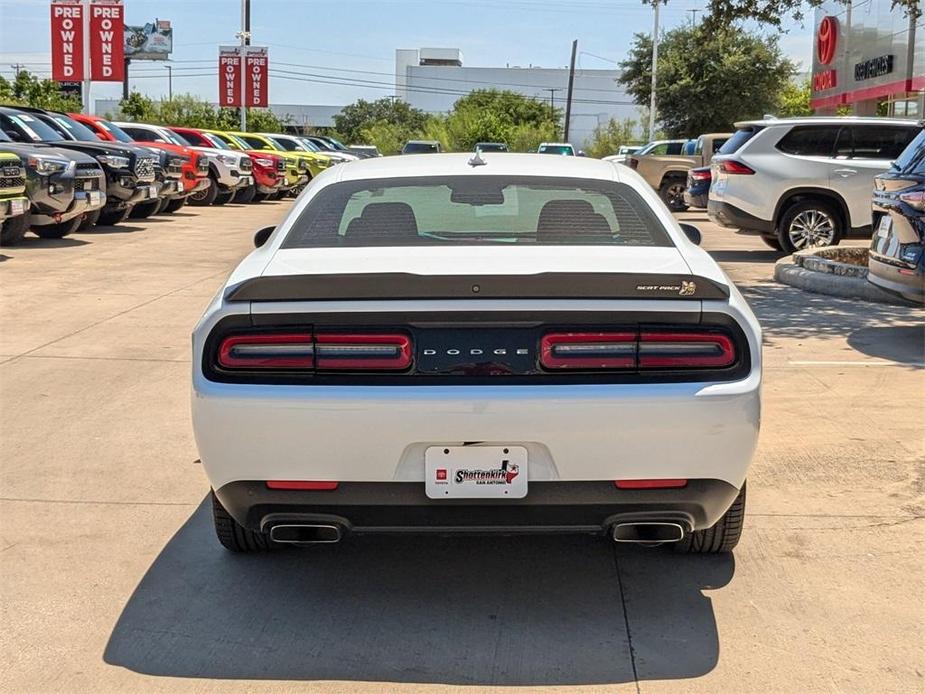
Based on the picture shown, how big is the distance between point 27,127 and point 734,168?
9857mm

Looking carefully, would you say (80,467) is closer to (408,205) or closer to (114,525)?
(114,525)

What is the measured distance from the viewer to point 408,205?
5.06 m

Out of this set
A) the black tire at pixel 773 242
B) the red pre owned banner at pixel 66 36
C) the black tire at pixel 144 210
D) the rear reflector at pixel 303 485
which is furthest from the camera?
the red pre owned banner at pixel 66 36

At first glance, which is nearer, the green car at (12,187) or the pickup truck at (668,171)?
the green car at (12,187)

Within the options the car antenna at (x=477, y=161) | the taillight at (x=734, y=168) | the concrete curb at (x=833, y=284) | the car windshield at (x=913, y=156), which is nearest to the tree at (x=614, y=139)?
the taillight at (x=734, y=168)

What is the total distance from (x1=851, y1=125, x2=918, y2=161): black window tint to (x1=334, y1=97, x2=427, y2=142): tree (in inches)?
3561

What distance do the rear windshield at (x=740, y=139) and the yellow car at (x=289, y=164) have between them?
1676cm

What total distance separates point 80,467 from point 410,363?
8.85 ft

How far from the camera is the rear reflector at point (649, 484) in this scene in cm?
380

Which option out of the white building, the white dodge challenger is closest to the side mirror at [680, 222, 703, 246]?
the white dodge challenger

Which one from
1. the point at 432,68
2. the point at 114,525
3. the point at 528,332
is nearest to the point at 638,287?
the point at 528,332

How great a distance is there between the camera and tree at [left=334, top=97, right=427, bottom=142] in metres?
108

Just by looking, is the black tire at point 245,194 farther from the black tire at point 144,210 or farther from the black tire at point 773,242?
the black tire at point 773,242

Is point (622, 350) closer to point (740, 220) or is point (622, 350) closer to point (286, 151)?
point (740, 220)
